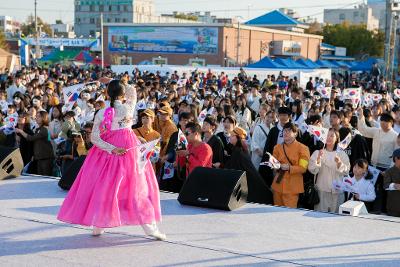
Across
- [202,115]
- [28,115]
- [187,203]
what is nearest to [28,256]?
[187,203]

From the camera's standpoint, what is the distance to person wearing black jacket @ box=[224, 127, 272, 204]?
7.88 m

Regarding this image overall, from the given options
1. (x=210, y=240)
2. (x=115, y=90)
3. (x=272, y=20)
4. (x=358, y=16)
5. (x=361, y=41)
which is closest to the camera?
(x=115, y=90)

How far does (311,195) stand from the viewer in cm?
769

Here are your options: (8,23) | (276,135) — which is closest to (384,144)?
(276,135)

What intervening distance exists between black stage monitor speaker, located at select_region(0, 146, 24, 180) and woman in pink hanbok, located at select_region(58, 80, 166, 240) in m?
2.95

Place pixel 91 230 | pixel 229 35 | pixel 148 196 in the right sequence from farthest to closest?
pixel 229 35
pixel 91 230
pixel 148 196

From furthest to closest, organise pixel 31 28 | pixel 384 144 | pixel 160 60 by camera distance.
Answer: pixel 31 28 < pixel 160 60 < pixel 384 144

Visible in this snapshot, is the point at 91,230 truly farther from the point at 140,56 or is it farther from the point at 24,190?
the point at 140,56

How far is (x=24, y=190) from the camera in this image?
7531mm

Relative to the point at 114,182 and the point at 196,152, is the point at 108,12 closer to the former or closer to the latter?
the point at 196,152

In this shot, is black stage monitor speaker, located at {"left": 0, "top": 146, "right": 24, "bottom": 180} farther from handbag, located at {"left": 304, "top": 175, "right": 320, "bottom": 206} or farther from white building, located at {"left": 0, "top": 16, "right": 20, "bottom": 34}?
white building, located at {"left": 0, "top": 16, "right": 20, "bottom": 34}

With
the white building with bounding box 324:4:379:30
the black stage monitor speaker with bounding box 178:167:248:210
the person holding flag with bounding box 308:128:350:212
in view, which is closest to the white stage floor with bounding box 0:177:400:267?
the black stage monitor speaker with bounding box 178:167:248:210

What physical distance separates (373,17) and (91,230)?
14532 cm

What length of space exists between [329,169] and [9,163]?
4.23 meters
